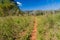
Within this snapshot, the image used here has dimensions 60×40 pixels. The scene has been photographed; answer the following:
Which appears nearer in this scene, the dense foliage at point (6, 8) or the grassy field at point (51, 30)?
the grassy field at point (51, 30)

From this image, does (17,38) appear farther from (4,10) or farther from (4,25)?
(4,10)

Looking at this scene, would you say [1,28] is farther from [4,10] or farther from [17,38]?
[4,10]

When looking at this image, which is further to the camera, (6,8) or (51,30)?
(6,8)

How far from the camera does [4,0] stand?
26.5 meters

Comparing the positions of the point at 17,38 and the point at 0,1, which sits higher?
the point at 0,1

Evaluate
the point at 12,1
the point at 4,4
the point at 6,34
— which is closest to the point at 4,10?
the point at 4,4

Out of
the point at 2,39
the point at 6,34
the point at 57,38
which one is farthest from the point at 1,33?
the point at 57,38

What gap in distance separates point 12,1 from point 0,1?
2.93 m

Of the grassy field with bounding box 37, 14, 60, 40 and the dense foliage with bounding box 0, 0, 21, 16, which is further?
the dense foliage with bounding box 0, 0, 21, 16

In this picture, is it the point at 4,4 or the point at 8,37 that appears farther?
the point at 4,4

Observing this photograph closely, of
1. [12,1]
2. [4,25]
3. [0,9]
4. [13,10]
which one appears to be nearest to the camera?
[4,25]

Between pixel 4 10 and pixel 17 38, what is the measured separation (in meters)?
13.8

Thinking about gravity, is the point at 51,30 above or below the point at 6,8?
below

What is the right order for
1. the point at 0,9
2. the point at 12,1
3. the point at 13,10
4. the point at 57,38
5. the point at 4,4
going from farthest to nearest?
the point at 12,1 < the point at 13,10 < the point at 4,4 < the point at 0,9 < the point at 57,38
